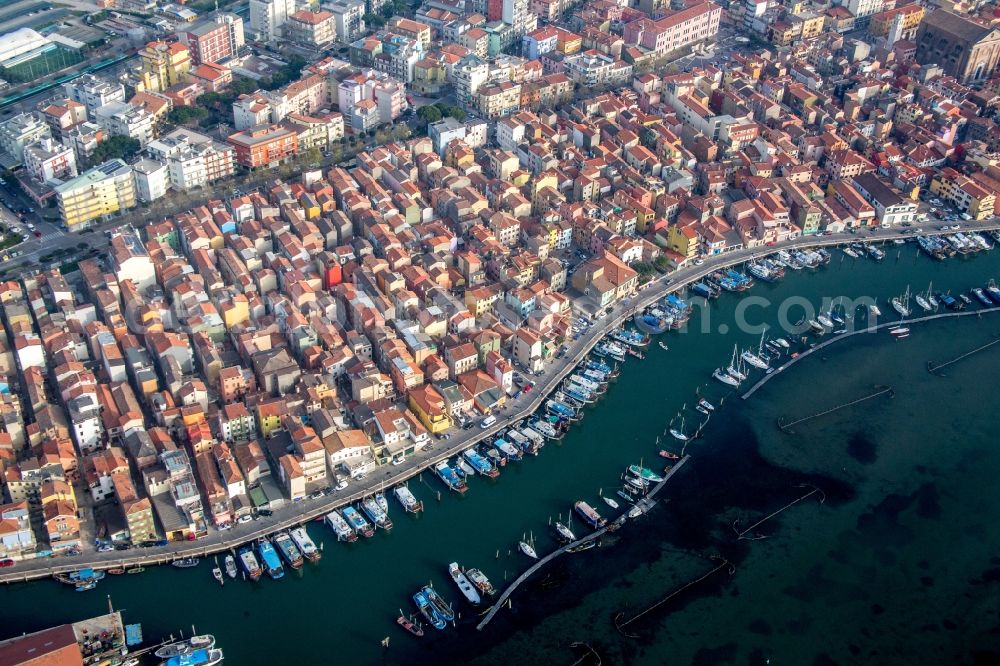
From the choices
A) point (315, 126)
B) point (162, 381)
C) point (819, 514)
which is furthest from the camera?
point (315, 126)

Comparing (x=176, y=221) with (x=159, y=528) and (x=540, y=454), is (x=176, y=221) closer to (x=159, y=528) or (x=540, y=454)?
(x=159, y=528)

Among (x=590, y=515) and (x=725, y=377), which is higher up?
(x=725, y=377)

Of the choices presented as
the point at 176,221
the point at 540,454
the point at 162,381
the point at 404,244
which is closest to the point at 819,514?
the point at 540,454

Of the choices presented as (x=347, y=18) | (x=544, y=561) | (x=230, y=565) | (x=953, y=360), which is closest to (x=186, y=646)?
(x=230, y=565)

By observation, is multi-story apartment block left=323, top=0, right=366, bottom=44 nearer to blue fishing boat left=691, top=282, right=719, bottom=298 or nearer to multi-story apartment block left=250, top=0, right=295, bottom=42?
multi-story apartment block left=250, top=0, right=295, bottom=42

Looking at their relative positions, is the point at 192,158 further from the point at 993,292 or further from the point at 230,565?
the point at 993,292

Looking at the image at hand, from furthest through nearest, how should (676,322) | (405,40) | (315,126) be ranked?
(405,40)
(315,126)
(676,322)
